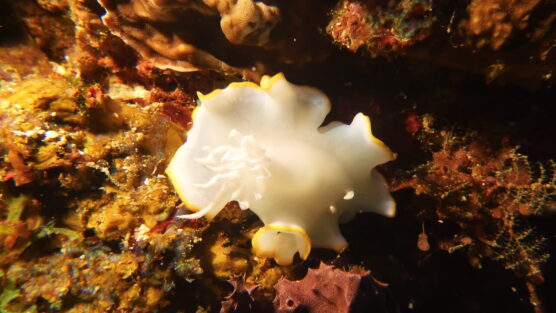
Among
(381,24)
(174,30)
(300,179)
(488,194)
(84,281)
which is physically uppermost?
(381,24)

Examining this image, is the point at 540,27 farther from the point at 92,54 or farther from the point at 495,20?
the point at 92,54

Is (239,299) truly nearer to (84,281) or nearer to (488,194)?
(84,281)

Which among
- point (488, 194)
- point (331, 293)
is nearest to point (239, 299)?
point (331, 293)

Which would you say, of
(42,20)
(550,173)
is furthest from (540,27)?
(42,20)

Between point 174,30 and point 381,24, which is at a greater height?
point 381,24

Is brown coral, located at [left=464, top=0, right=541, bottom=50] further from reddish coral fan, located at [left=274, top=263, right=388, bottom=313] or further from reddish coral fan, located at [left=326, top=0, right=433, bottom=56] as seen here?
reddish coral fan, located at [left=274, top=263, right=388, bottom=313]

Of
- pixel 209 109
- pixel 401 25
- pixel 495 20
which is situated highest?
pixel 495 20
